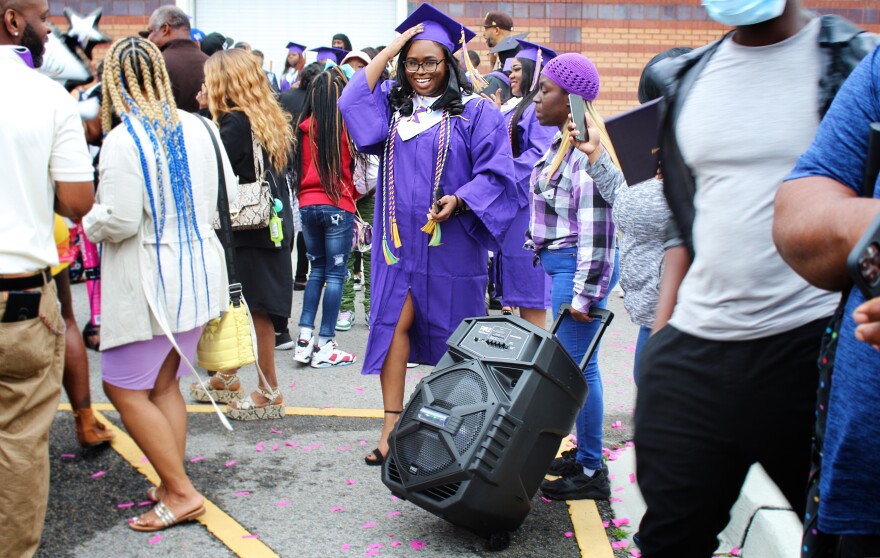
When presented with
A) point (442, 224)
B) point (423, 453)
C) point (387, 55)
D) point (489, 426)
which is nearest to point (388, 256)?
point (442, 224)

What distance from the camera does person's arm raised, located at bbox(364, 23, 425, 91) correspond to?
14.3 ft

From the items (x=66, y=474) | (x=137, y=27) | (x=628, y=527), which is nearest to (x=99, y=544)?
(x=66, y=474)

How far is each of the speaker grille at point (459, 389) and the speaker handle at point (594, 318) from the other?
0.46 metres

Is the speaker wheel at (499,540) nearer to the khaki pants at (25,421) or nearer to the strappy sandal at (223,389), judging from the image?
the khaki pants at (25,421)

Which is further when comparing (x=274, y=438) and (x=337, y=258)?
(x=337, y=258)

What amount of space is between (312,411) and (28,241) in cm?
266

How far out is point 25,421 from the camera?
3.11 meters

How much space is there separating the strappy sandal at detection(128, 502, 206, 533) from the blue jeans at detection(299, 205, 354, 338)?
2792 mm

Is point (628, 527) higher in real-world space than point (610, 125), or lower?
lower

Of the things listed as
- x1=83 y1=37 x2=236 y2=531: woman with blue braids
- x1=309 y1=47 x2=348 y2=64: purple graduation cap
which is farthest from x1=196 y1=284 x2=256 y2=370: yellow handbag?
x1=309 y1=47 x2=348 y2=64: purple graduation cap

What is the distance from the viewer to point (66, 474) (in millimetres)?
4406

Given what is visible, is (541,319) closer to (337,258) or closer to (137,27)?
(337,258)

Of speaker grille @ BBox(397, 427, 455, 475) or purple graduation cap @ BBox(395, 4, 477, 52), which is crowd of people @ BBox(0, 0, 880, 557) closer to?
purple graduation cap @ BBox(395, 4, 477, 52)

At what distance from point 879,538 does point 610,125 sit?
142 centimetres
